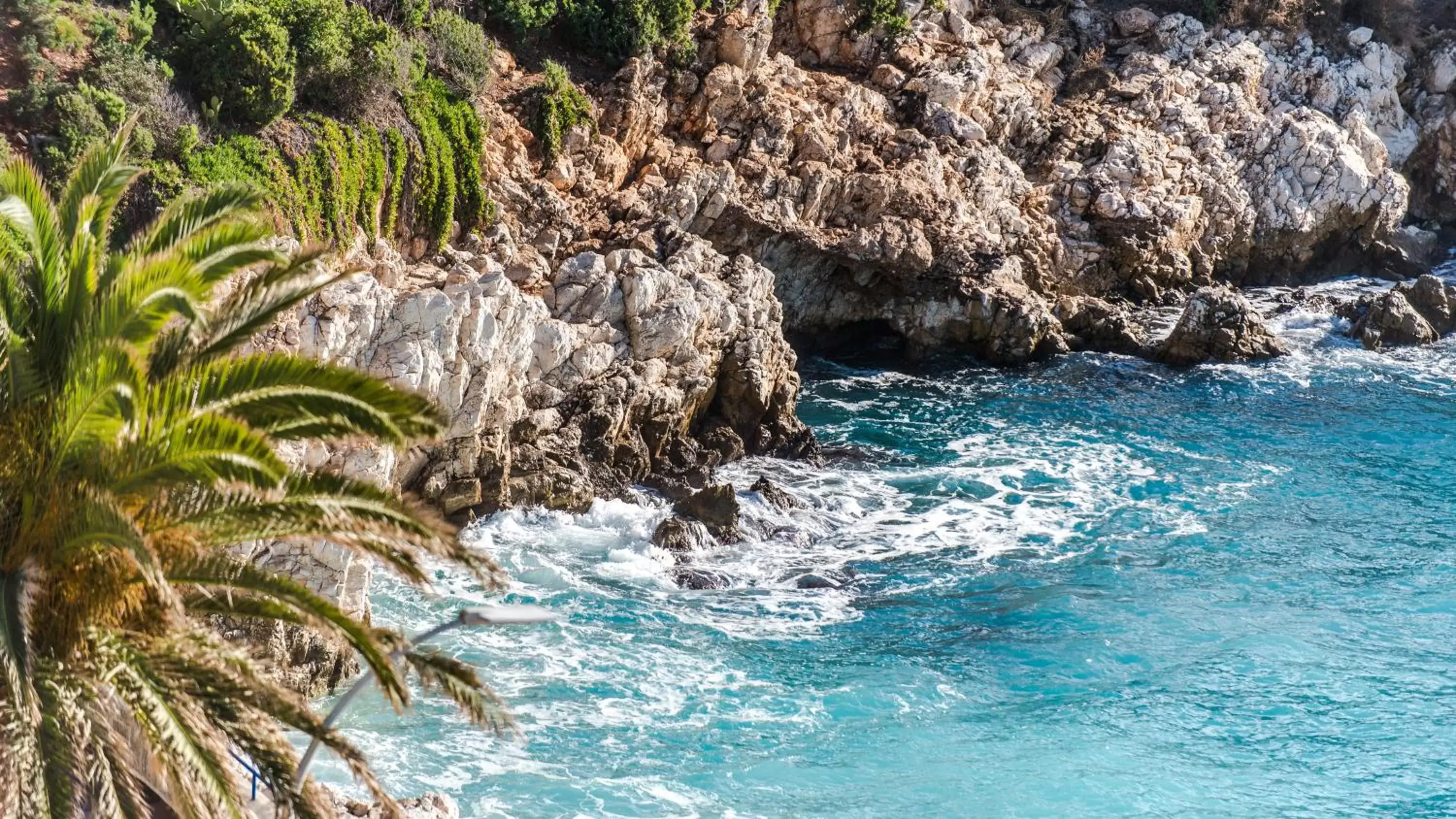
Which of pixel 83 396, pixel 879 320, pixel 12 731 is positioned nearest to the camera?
pixel 12 731

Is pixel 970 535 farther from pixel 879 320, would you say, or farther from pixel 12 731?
pixel 12 731

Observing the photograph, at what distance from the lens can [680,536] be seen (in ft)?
70.1

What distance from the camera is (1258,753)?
1566cm

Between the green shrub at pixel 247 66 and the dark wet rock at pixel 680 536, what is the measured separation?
10.8 meters

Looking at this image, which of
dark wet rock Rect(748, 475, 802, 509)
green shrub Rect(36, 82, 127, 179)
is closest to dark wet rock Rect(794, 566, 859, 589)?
dark wet rock Rect(748, 475, 802, 509)

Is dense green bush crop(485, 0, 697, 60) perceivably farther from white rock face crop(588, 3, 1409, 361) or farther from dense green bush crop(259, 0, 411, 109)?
dense green bush crop(259, 0, 411, 109)

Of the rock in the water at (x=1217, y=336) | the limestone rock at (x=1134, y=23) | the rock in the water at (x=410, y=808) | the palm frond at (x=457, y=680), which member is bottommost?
the rock in the water at (x=410, y=808)

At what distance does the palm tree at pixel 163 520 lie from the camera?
7.62 m

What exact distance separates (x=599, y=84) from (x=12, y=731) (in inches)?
997

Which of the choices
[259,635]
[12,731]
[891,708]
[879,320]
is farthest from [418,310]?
[879,320]

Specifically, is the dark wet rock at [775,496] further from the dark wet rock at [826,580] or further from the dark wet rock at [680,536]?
the dark wet rock at [826,580]

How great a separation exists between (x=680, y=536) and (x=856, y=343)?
14638 millimetres

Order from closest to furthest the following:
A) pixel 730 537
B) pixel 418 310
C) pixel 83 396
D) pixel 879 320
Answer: pixel 83 396, pixel 418 310, pixel 730 537, pixel 879 320

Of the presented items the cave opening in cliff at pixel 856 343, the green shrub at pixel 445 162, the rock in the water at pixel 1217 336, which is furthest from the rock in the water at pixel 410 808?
the rock in the water at pixel 1217 336
